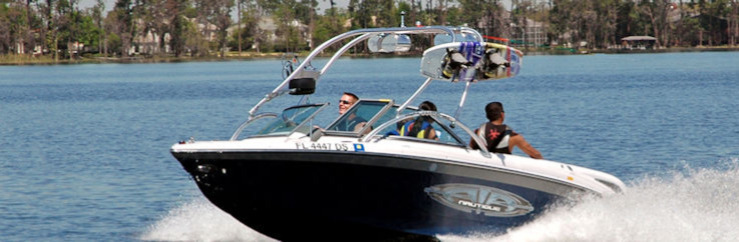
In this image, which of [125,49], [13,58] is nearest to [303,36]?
[125,49]

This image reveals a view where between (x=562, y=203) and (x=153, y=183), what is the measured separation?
9.47 meters

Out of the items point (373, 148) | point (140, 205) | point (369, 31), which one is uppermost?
point (369, 31)

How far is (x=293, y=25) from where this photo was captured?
553ft

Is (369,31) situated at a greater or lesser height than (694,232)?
greater

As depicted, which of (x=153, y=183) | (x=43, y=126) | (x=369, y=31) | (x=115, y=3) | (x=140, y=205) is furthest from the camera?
(x=115, y=3)

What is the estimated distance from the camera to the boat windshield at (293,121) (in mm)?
11261

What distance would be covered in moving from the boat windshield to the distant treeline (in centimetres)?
14228

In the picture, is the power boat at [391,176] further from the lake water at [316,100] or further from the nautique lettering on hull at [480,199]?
the lake water at [316,100]

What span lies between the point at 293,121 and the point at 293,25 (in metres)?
158

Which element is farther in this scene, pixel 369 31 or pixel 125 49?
pixel 125 49

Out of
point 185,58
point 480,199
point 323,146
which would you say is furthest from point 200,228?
point 185,58

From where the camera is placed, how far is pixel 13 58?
14600cm

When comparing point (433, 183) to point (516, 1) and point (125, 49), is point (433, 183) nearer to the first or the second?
point (125, 49)

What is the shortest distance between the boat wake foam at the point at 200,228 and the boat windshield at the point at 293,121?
1.62m
